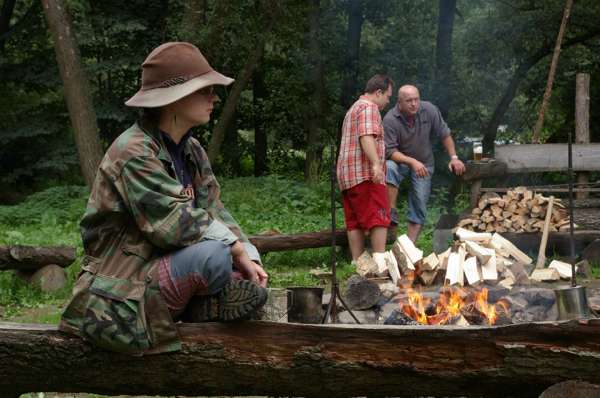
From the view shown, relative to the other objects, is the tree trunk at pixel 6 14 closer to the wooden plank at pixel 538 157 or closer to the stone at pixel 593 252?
the wooden plank at pixel 538 157

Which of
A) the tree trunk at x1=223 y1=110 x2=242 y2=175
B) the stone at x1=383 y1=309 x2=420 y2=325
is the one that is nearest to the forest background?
the tree trunk at x1=223 y1=110 x2=242 y2=175

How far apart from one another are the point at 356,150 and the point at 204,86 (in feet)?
14.3

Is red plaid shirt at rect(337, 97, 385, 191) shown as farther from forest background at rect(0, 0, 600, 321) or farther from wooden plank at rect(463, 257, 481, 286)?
forest background at rect(0, 0, 600, 321)

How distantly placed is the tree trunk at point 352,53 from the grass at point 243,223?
249 cm

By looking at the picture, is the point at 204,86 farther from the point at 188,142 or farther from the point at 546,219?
the point at 546,219

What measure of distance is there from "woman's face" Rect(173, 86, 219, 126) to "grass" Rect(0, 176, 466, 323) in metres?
3.32

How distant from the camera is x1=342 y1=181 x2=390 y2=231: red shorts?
8094mm

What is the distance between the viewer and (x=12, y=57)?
18.7m

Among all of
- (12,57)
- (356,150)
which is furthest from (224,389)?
(12,57)

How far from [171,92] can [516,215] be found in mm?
6084

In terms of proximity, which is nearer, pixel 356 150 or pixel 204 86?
pixel 204 86

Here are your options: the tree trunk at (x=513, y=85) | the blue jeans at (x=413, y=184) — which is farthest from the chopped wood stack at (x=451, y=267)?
the tree trunk at (x=513, y=85)

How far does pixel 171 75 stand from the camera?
3.79 metres

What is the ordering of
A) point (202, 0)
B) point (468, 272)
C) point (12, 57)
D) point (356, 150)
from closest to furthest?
1. point (468, 272)
2. point (356, 150)
3. point (202, 0)
4. point (12, 57)
